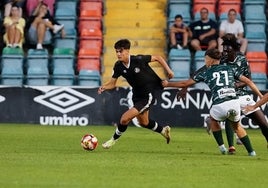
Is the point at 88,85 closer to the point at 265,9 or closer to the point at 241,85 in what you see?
the point at 265,9

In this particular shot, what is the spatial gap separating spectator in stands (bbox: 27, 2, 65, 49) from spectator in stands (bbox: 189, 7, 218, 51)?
11.2 ft

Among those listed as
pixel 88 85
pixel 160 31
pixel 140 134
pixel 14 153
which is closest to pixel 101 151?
pixel 14 153

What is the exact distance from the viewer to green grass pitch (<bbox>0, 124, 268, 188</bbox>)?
1080cm

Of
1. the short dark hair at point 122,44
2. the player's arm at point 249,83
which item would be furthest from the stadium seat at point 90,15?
the player's arm at point 249,83

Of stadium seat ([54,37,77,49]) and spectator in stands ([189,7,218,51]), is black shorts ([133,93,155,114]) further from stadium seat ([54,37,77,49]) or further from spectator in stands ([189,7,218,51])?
Result: stadium seat ([54,37,77,49])

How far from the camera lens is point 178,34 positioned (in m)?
24.6

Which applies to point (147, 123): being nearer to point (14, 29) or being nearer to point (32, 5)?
point (14, 29)

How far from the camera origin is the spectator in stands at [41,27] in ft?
80.1

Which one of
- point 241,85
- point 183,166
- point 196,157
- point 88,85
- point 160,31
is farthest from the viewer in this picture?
point 160,31

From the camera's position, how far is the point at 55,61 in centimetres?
2466

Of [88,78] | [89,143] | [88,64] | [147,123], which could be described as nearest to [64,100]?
[88,78]

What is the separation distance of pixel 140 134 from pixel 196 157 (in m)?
5.94

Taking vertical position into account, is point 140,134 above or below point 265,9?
below

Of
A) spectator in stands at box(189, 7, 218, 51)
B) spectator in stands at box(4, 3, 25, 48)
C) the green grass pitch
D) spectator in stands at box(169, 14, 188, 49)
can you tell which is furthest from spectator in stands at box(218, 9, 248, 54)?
A: the green grass pitch
